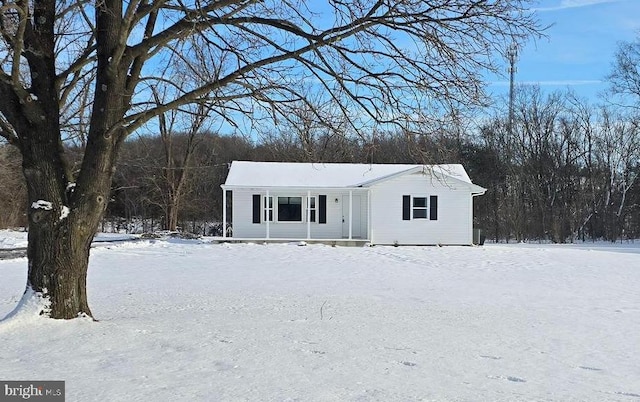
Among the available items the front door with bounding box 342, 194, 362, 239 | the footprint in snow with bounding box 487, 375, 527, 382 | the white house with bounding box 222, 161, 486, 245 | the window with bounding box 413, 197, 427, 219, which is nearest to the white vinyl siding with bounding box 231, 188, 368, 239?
the white house with bounding box 222, 161, 486, 245

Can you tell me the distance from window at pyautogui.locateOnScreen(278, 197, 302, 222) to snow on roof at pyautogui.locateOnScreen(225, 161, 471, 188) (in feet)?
2.80

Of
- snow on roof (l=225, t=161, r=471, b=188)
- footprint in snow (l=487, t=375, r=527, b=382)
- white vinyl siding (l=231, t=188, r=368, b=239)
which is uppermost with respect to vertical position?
snow on roof (l=225, t=161, r=471, b=188)

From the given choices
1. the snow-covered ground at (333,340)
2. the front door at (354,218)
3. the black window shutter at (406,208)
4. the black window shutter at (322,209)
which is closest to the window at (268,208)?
the black window shutter at (322,209)

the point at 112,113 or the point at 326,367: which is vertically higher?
the point at 112,113

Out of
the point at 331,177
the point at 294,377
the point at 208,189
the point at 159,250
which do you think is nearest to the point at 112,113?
the point at 294,377

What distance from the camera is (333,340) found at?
6246 mm

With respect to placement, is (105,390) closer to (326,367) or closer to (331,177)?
(326,367)

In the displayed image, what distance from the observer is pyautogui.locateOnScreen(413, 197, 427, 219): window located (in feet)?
82.8

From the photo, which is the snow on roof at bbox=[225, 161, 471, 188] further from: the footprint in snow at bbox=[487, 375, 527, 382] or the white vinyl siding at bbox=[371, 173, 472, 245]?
the footprint in snow at bbox=[487, 375, 527, 382]

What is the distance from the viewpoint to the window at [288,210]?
2572 cm

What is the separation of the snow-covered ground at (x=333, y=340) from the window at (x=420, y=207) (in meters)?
11.0

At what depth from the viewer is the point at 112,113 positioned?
6523 millimetres

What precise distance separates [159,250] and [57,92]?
16.0 meters

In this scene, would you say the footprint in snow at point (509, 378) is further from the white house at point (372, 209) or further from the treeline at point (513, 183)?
the treeline at point (513, 183)
